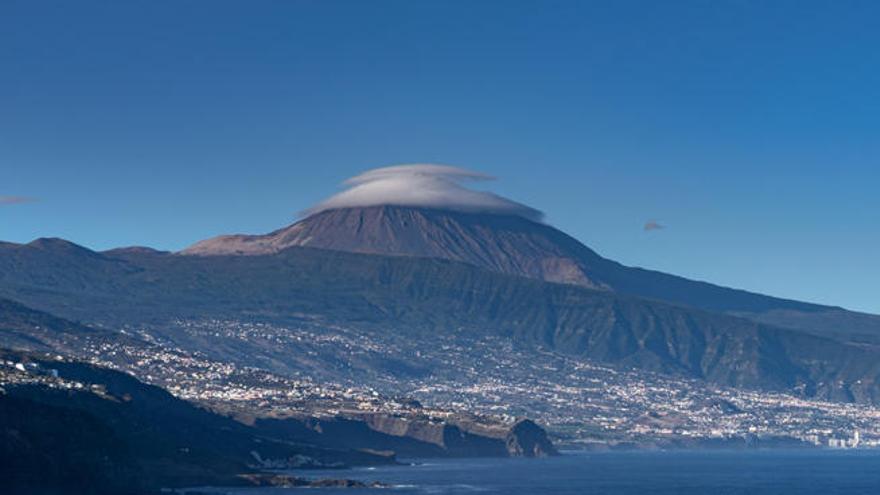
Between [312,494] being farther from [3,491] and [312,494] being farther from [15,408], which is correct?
[3,491]

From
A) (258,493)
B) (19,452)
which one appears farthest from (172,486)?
(19,452)

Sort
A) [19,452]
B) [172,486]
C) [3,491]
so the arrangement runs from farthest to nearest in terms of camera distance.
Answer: [172,486] → [19,452] → [3,491]

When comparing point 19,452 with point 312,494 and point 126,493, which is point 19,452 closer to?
point 126,493

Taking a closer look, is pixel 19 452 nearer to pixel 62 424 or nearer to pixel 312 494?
pixel 62 424

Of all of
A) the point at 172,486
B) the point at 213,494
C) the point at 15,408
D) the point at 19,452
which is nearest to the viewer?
the point at 19,452

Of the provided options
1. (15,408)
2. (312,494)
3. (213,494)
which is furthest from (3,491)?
(312,494)

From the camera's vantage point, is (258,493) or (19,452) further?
(258,493)

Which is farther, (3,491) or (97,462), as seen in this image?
(97,462)

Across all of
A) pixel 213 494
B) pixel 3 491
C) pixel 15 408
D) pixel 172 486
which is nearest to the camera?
pixel 3 491
